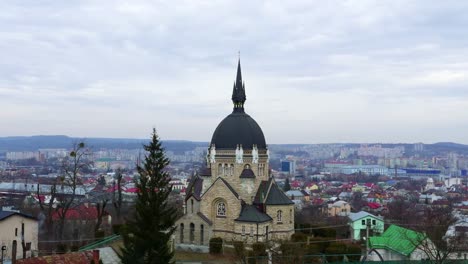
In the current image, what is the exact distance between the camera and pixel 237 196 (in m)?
47.4

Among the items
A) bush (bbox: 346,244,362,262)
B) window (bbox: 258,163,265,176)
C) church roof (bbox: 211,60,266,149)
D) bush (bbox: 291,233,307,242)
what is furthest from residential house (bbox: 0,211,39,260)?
bush (bbox: 346,244,362,262)

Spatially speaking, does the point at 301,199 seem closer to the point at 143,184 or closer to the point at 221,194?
the point at 221,194

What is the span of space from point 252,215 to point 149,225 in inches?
777

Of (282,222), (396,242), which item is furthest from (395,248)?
(282,222)

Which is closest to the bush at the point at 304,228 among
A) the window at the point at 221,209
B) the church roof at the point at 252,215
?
the church roof at the point at 252,215

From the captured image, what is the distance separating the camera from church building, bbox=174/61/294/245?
46.9 meters

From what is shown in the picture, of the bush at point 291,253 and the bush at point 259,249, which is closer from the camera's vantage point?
the bush at point 291,253

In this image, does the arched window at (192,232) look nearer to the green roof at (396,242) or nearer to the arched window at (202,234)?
Answer: the arched window at (202,234)

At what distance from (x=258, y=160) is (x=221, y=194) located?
4276mm

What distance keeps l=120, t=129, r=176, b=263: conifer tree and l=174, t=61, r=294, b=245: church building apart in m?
18.7

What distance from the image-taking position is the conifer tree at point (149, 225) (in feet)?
89.4

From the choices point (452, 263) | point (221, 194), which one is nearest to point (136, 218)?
point (452, 263)

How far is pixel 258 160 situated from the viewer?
49250mm

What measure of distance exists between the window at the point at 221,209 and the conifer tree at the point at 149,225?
19332 mm
